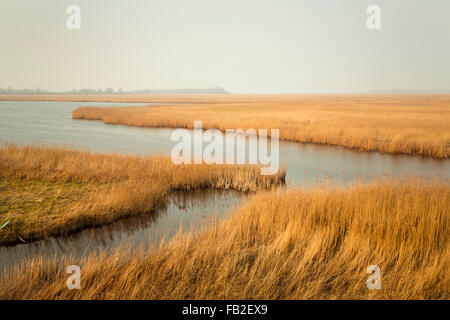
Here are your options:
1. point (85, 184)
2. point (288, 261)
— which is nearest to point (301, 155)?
point (85, 184)

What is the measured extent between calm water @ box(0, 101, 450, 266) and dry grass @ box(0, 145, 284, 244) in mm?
483

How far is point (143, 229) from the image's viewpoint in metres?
8.46

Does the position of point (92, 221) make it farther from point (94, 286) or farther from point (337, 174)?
point (337, 174)

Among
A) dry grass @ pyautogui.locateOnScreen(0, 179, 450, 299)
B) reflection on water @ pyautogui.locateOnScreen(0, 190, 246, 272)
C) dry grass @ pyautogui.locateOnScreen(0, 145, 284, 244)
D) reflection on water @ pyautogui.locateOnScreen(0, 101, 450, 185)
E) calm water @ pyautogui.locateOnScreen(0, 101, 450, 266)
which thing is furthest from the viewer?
reflection on water @ pyautogui.locateOnScreen(0, 101, 450, 185)

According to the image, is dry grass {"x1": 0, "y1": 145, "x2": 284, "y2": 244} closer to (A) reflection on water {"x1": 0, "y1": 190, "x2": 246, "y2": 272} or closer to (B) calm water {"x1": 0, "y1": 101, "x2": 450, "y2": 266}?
(A) reflection on water {"x1": 0, "y1": 190, "x2": 246, "y2": 272}

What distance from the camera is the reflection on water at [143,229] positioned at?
685 cm

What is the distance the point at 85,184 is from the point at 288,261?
8.63 metres

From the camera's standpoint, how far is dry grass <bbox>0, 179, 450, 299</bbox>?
4559 millimetres

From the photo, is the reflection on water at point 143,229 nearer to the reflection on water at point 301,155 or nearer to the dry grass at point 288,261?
the dry grass at point 288,261

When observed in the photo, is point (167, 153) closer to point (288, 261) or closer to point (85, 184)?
point (85, 184)

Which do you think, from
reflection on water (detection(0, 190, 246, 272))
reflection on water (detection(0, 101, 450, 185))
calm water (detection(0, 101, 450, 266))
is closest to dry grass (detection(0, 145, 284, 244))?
reflection on water (detection(0, 190, 246, 272))

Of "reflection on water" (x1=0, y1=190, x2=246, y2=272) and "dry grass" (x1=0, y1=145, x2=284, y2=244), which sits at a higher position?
"dry grass" (x1=0, y1=145, x2=284, y2=244)

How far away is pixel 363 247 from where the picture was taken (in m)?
5.82
